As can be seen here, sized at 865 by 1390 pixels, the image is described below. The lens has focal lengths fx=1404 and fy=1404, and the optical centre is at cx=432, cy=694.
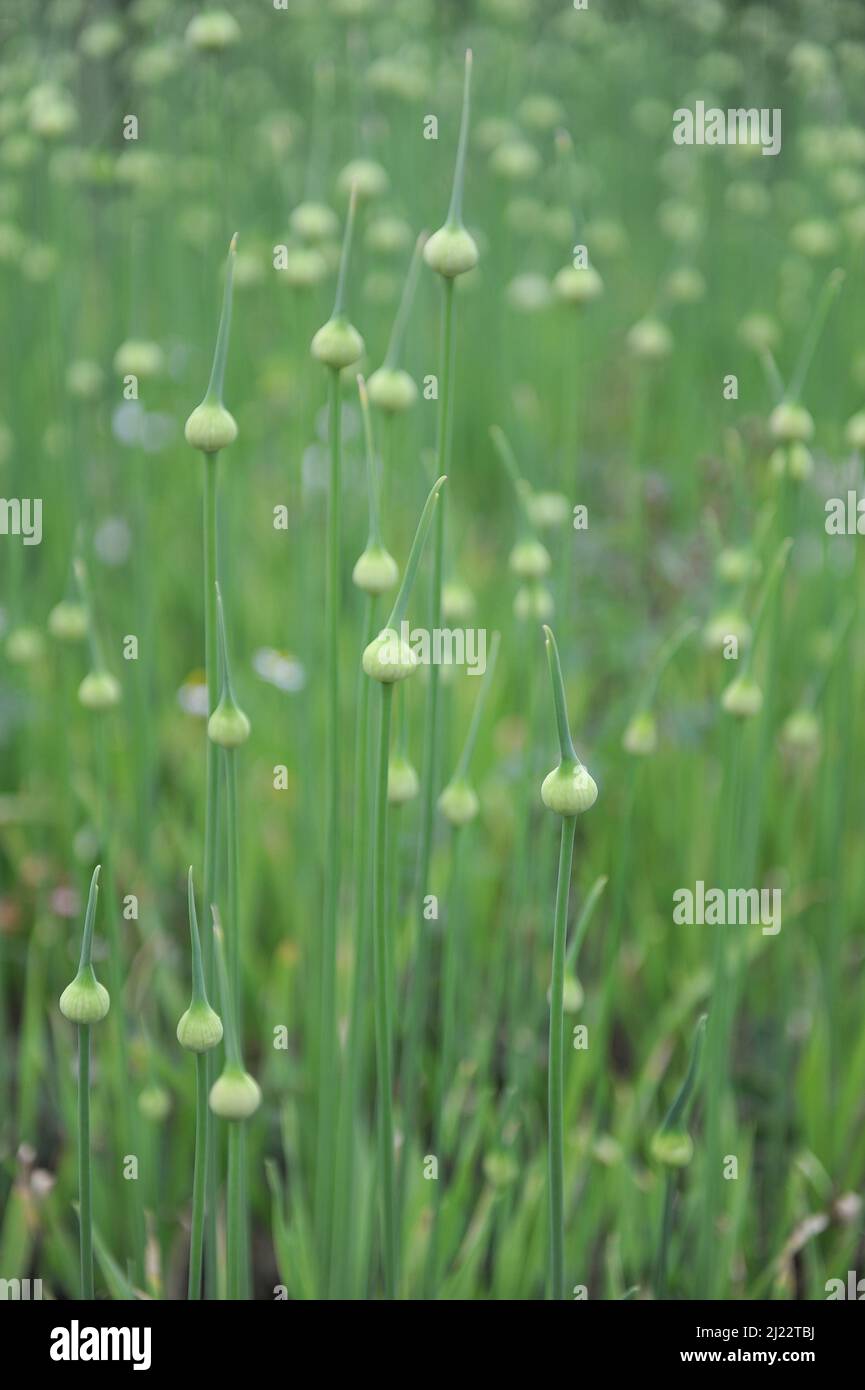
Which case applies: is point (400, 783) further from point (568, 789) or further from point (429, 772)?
point (568, 789)

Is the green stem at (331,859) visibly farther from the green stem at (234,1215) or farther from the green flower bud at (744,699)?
the green flower bud at (744,699)

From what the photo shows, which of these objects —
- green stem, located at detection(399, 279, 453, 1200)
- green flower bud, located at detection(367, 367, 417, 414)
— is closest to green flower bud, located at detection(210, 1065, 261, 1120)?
green stem, located at detection(399, 279, 453, 1200)

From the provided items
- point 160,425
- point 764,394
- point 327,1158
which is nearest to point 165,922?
point 327,1158

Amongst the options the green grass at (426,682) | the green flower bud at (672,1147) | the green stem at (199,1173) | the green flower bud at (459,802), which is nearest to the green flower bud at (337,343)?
the green grass at (426,682)

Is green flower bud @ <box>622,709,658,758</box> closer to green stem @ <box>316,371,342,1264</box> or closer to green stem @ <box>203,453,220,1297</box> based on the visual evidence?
green stem @ <box>316,371,342,1264</box>
